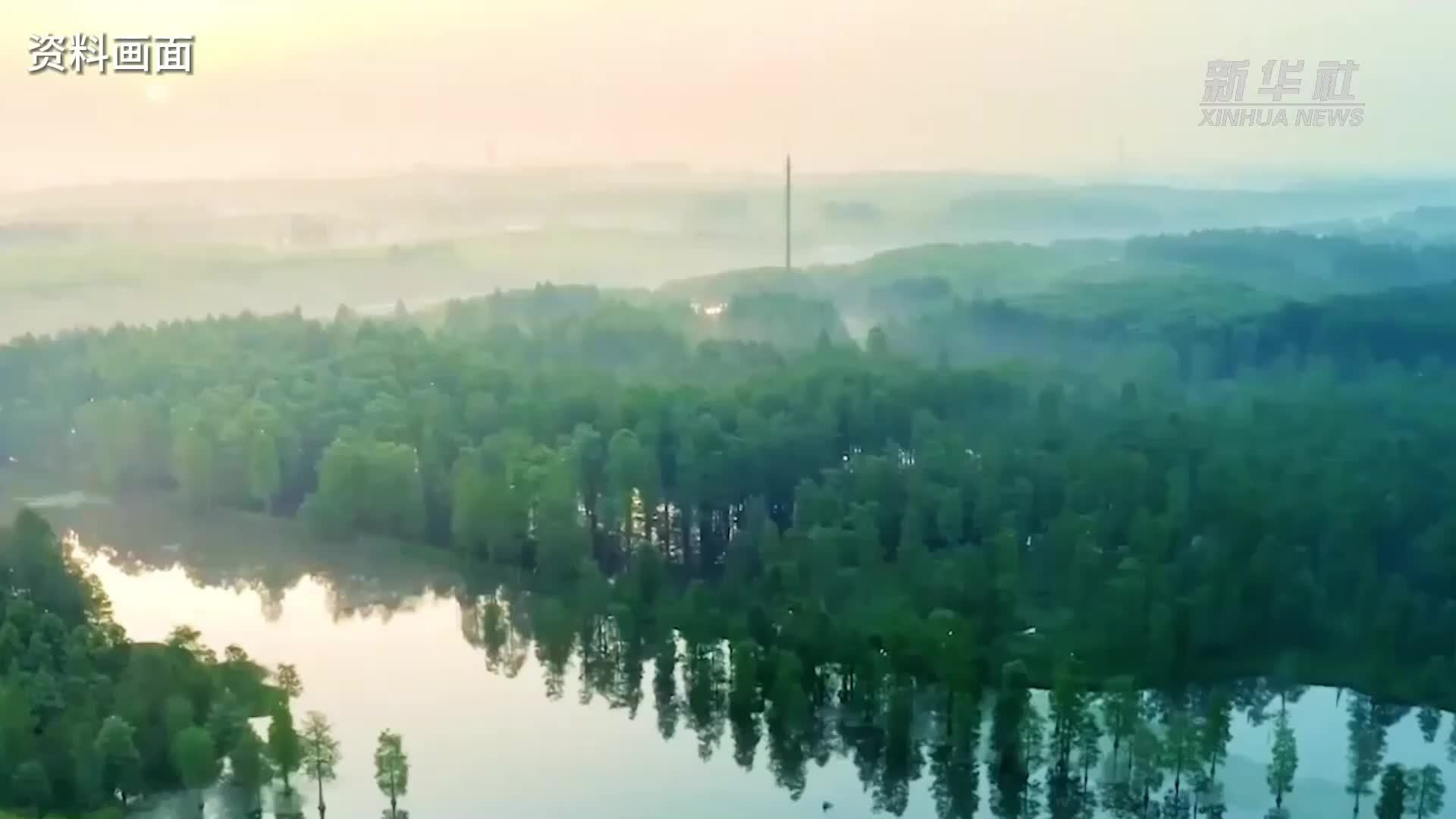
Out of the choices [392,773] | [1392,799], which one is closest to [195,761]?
[392,773]

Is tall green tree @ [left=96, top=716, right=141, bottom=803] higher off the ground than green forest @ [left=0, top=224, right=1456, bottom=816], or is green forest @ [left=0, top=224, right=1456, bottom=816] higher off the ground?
green forest @ [left=0, top=224, right=1456, bottom=816]

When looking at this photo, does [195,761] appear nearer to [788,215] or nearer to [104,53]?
[104,53]

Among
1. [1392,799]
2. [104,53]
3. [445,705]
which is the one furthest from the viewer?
[104,53]

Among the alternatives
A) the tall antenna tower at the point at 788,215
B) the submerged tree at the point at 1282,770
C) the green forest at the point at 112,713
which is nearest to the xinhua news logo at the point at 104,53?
the green forest at the point at 112,713

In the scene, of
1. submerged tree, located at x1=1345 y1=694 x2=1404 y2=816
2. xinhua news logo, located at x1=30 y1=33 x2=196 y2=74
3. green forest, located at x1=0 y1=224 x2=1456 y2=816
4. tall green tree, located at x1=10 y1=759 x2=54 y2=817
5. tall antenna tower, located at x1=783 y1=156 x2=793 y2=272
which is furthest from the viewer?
tall antenna tower, located at x1=783 y1=156 x2=793 y2=272

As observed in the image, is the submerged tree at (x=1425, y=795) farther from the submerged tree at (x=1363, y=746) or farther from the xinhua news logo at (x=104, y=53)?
the xinhua news logo at (x=104, y=53)

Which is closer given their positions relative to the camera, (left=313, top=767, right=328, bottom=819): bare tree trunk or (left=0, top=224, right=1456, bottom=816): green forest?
(left=313, top=767, right=328, bottom=819): bare tree trunk

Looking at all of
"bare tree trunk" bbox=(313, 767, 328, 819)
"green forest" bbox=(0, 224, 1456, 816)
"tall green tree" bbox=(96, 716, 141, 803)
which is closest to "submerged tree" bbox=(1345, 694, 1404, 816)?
"green forest" bbox=(0, 224, 1456, 816)

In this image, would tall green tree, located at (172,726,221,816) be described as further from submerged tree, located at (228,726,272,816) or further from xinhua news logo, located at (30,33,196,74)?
xinhua news logo, located at (30,33,196,74)
